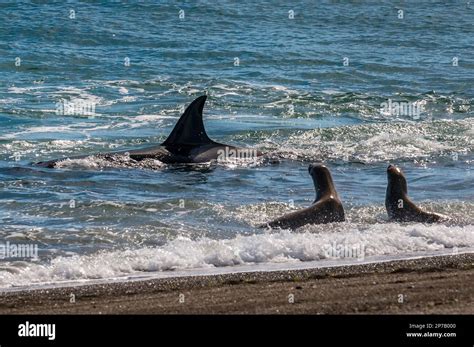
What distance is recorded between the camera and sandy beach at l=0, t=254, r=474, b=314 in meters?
7.75

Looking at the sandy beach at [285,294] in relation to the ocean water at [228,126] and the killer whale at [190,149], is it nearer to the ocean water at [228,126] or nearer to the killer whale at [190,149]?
the ocean water at [228,126]

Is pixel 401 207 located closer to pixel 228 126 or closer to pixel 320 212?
pixel 320 212

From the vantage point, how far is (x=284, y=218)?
12.1 metres

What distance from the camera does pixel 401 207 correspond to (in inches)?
500

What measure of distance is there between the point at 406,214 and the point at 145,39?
2038 centimetres

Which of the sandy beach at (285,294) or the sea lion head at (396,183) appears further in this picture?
the sea lion head at (396,183)

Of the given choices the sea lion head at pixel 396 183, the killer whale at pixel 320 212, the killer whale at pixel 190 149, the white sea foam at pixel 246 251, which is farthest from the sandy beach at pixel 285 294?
the killer whale at pixel 190 149

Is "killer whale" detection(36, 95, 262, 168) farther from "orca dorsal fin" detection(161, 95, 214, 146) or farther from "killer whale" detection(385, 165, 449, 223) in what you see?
"killer whale" detection(385, 165, 449, 223)

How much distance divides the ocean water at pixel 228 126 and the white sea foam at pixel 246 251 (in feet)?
0.07

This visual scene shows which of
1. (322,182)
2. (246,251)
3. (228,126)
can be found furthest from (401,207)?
(228,126)

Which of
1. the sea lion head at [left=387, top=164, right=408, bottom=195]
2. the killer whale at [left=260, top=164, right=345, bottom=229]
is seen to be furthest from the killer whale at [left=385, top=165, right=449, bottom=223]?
the killer whale at [left=260, top=164, right=345, bottom=229]

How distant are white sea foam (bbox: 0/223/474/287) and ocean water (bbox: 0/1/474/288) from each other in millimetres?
20

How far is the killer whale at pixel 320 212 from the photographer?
12.0m

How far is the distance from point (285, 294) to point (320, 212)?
4.03 metres
